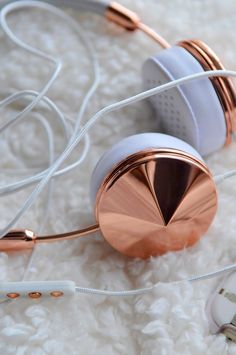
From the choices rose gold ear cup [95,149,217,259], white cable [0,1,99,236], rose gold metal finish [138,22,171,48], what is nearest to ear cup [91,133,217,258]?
rose gold ear cup [95,149,217,259]

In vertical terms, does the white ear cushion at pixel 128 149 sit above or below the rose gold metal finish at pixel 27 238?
above

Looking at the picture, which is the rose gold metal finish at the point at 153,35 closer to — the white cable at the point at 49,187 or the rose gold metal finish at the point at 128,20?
the rose gold metal finish at the point at 128,20

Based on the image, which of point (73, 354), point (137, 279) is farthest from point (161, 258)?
point (73, 354)

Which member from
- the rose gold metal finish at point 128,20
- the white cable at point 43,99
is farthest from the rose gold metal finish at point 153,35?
the white cable at point 43,99

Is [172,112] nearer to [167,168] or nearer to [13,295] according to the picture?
[167,168]

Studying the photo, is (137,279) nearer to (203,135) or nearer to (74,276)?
(74,276)

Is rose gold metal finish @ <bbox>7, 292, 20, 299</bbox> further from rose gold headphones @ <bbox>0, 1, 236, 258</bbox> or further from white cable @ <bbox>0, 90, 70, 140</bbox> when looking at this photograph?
white cable @ <bbox>0, 90, 70, 140</bbox>
